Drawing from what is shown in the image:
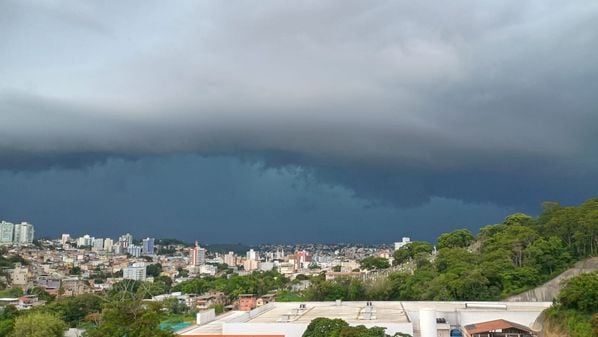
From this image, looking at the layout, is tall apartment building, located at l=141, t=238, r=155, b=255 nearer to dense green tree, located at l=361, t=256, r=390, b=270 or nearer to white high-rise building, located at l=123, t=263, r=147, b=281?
white high-rise building, located at l=123, t=263, r=147, b=281

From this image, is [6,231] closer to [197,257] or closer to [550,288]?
[197,257]

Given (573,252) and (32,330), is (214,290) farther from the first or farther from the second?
(573,252)

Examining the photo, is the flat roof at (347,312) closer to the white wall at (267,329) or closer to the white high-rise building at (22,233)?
the white wall at (267,329)

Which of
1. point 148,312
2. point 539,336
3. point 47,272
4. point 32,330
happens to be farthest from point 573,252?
point 47,272

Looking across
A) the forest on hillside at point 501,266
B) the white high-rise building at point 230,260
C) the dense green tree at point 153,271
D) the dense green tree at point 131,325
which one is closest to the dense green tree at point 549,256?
the forest on hillside at point 501,266

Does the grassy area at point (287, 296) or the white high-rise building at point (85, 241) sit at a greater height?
the white high-rise building at point (85, 241)

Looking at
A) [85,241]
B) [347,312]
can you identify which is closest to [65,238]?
[85,241]

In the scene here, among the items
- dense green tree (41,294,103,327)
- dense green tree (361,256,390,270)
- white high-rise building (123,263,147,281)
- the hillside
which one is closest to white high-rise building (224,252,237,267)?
white high-rise building (123,263,147,281)
